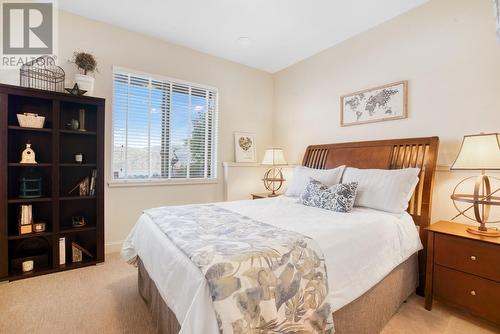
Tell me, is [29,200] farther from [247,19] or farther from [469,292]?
[469,292]

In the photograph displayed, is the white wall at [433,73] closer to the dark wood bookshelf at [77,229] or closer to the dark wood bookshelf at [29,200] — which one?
the dark wood bookshelf at [77,229]

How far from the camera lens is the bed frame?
2.14m

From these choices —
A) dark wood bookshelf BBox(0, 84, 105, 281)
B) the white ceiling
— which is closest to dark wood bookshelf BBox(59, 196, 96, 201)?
dark wood bookshelf BBox(0, 84, 105, 281)

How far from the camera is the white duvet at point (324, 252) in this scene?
1011mm

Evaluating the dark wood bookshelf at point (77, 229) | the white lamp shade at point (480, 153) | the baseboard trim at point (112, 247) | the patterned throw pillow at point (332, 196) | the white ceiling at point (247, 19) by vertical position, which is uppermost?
the white ceiling at point (247, 19)

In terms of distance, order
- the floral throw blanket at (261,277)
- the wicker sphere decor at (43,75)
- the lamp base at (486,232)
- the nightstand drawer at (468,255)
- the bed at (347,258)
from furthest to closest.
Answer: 1. the wicker sphere decor at (43,75)
2. the lamp base at (486,232)
3. the nightstand drawer at (468,255)
4. the bed at (347,258)
5. the floral throw blanket at (261,277)

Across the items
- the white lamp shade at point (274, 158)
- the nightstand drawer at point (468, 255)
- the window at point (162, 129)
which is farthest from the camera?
the white lamp shade at point (274, 158)

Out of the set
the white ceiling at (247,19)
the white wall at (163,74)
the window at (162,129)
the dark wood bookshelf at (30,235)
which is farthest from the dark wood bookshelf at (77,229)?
the white ceiling at (247,19)

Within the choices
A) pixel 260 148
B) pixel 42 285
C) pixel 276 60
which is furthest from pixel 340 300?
pixel 276 60

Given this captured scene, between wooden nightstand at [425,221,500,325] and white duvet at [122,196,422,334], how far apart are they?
176mm

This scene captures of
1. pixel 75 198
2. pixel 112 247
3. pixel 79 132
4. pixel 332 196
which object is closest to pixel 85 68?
pixel 79 132

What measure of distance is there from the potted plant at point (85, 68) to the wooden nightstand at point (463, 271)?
3505mm

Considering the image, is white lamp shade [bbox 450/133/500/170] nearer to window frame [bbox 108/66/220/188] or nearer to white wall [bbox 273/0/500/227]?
white wall [bbox 273/0/500/227]

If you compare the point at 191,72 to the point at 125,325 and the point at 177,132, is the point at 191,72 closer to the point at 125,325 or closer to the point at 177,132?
the point at 177,132
